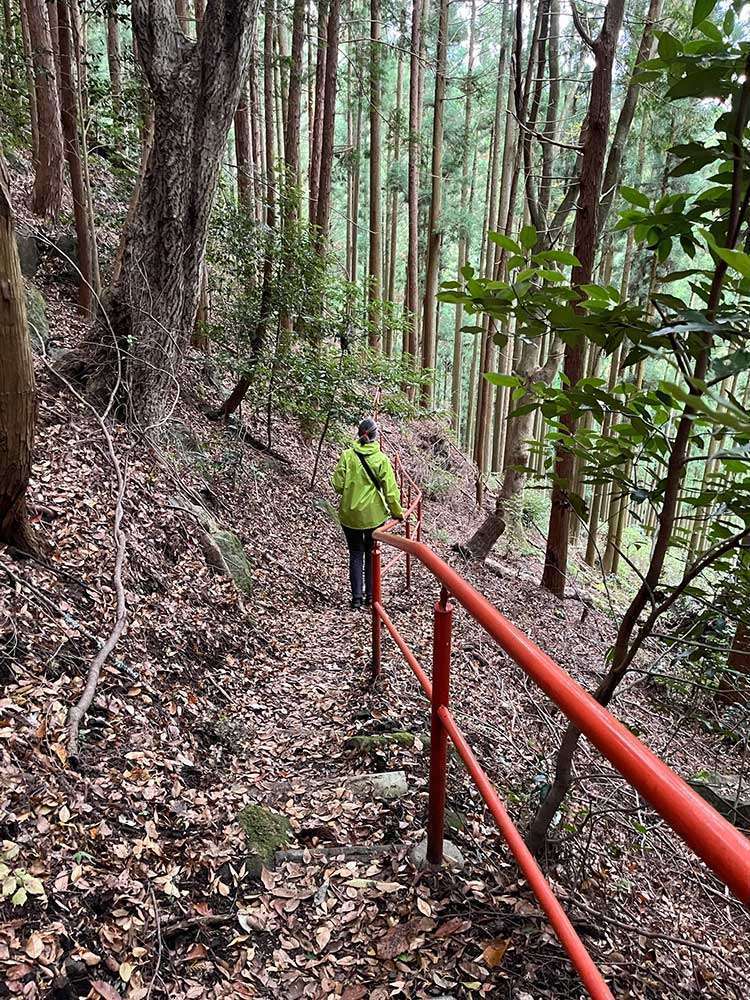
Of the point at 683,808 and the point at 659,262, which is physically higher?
the point at 659,262

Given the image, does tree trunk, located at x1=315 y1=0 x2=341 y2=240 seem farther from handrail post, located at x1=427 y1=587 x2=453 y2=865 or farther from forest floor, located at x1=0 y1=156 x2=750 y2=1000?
handrail post, located at x1=427 y1=587 x2=453 y2=865

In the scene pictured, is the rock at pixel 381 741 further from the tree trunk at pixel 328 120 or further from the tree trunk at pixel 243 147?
the tree trunk at pixel 243 147

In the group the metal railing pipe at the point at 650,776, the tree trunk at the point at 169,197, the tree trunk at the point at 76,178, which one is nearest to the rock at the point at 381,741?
the metal railing pipe at the point at 650,776

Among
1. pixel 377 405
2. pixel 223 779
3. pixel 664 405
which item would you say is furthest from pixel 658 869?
pixel 377 405

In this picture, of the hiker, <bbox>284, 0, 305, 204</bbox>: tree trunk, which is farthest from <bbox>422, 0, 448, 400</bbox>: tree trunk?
the hiker

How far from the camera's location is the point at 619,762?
101 cm

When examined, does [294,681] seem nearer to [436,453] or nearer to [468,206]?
[436,453]

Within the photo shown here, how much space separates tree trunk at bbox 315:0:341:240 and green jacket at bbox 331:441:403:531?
437 cm

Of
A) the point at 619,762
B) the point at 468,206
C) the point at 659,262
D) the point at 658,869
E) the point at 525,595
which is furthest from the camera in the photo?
the point at 468,206

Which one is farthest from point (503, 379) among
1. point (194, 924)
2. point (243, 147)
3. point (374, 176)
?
point (374, 176)

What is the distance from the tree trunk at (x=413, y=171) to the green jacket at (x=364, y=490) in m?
A: 7.33

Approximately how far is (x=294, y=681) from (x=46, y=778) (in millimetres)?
2177

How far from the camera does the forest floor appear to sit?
2.05 metres

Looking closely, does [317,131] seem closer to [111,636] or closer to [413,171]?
[413,171]
